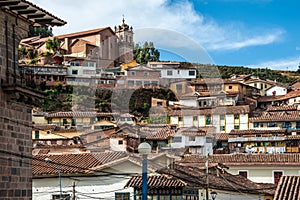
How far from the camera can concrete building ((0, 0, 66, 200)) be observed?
14086 millimetres

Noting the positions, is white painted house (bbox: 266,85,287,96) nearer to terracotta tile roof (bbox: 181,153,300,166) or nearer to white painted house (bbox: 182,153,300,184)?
terracotta tile roof (bbox: 181,153,300,166)

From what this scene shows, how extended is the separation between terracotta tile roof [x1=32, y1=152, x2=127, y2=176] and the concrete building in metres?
11.4

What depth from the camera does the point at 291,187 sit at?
19250 millimetres

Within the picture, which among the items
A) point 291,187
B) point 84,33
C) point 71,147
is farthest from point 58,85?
point 291,187

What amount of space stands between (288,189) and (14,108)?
9164 millimetres

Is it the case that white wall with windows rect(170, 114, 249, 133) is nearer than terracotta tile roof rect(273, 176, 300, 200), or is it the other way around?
terracotta tile roof rect(273, 176, 300, 200)

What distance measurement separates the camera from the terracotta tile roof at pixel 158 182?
2578 centimetres

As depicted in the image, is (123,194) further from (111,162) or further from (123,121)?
(123,121)

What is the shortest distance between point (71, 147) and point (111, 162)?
17.2 meters

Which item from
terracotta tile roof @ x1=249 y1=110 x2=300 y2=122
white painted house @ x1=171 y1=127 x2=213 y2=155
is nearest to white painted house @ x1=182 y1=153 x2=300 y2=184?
white painted house @ x1=171 y1=127 x2=213 y2=155

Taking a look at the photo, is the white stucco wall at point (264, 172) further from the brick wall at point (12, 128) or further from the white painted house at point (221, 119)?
the white painted house at point (221, 119)

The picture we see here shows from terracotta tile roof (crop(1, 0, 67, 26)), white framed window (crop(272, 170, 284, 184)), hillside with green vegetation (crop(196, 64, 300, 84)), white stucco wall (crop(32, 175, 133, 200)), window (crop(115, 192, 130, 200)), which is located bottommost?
white framed window (crop(272, 170, 284, 184))

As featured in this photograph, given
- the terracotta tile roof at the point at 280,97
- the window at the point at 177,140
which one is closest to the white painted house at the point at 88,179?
the window at the point at 177,140

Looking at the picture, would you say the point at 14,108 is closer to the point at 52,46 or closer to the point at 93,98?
the point at 93,98
